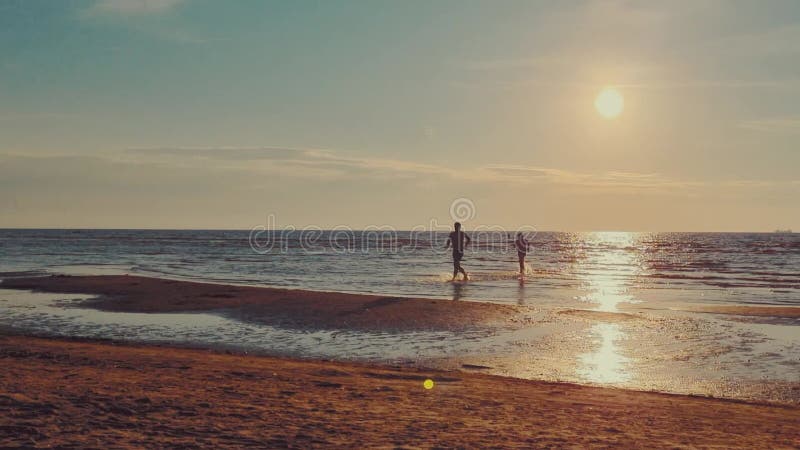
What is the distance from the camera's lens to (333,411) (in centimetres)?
745

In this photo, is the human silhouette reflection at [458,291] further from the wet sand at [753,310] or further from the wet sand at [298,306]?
the wet sand at [753,310]

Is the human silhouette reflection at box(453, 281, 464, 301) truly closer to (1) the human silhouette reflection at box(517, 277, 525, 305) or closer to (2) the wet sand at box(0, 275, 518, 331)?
(1) the human silhouette reflection at box(517, 277, 525, 305)

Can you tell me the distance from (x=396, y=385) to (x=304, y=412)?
2100 millimetres

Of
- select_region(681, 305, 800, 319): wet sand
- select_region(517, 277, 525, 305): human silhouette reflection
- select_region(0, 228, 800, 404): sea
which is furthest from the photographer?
select_region(517, 277, 525, 305): human silhouette reflection

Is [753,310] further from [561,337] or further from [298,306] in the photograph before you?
[298,306]

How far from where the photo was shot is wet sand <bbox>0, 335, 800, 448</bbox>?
20.9 feet

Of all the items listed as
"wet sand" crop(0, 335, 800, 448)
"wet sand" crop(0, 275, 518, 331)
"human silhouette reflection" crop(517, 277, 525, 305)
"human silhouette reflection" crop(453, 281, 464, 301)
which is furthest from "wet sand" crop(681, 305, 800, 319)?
"wet sand" crop(0, 335, 800, 448)

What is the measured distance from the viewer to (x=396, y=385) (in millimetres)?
9203

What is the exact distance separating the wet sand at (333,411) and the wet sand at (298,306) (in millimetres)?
6087

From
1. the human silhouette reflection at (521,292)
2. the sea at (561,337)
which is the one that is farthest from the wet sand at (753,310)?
the human silhouette reflection at (521,292)

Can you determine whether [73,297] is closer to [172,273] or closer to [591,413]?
[172,273]

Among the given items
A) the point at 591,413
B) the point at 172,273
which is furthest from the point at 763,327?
the point at 172,273

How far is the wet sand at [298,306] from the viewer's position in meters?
16.5

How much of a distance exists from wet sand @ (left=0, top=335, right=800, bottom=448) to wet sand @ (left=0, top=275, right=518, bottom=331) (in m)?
6.09
